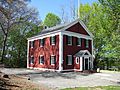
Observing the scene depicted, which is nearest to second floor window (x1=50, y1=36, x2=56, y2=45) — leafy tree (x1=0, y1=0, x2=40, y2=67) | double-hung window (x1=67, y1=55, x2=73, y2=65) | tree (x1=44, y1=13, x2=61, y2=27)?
double-hung window (x1=67, y1=55, x2=73, y2=65)

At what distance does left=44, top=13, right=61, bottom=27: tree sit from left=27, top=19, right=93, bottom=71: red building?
2853cm

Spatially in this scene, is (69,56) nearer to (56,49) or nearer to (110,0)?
(56,49)

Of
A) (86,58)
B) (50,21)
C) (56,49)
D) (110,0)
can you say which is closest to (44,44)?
(56,49)

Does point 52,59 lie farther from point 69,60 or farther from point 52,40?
point 52,40

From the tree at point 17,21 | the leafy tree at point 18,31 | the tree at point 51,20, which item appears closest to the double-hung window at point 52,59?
the tree at point 17,21

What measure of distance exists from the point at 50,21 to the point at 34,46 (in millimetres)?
27968

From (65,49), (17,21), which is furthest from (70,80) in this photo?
(17,21)

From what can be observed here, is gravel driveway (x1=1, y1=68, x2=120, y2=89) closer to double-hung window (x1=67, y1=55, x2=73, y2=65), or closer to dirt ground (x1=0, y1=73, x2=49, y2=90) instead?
dirt ground (x1=0, y1=73, x2=49, y2=90)

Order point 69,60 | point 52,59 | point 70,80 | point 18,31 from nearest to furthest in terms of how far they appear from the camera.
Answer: point 70,80 → point 69,60 → point 52,59 → point 18,31

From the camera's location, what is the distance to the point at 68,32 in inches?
1428

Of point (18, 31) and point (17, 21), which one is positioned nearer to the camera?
point (17, 21)

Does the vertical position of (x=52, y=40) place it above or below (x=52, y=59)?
above

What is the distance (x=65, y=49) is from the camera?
35.9m

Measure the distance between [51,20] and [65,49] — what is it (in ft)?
116
